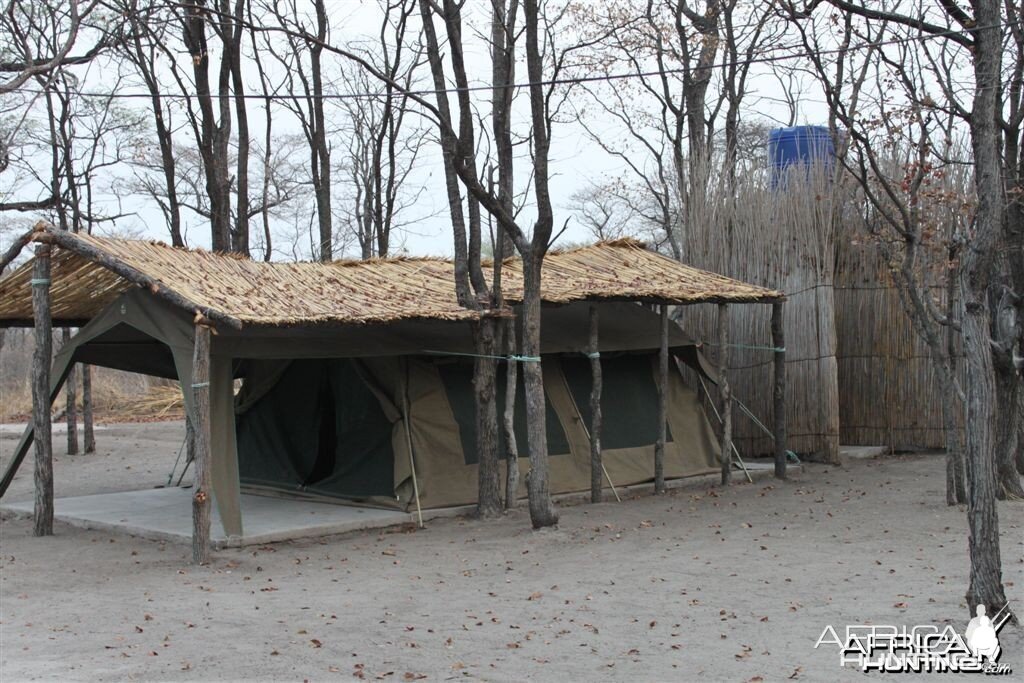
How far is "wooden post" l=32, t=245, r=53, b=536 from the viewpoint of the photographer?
937 centimetres

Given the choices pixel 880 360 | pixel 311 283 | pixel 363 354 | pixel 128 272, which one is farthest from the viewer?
pixel 880 360

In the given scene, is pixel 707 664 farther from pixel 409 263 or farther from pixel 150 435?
pixel 150 435

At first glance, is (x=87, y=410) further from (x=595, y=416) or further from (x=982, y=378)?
(x=982, y=378)

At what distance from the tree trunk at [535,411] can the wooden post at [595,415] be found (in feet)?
5.46

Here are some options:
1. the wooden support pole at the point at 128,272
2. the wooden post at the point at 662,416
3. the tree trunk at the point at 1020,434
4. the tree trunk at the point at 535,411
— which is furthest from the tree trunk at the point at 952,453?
the wooden support pole at the point at 128,272

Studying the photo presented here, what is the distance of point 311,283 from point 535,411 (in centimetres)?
250

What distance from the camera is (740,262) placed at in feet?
44.0

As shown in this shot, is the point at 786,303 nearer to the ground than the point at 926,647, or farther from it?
farther from it

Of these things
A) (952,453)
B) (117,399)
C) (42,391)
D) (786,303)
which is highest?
(786,303)

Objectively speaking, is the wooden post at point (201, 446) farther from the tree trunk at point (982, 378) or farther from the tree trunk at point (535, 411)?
the tree trunk at point (982, 378)

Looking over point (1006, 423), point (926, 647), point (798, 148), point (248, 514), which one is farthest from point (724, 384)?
point (926, 647)

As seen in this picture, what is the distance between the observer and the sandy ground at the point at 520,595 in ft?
17.7

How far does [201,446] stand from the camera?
8305mm

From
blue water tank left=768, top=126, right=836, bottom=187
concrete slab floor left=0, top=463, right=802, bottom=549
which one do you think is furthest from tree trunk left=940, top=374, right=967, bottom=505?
blue water tank left=768, top=126, right=836, bottom=187
